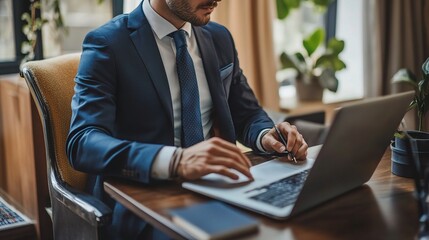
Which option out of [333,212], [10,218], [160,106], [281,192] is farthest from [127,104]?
[10,218]

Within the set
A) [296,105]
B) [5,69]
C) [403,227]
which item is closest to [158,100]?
[403,227]

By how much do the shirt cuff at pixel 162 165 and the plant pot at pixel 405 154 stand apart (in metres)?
0.55

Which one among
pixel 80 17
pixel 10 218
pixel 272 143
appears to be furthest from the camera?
pixel 80 17

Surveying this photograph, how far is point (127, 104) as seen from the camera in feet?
4.92

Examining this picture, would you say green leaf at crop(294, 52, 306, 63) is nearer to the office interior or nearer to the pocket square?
the office interior

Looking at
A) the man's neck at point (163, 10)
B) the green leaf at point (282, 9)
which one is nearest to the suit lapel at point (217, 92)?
the man's neck at point (163, 10)

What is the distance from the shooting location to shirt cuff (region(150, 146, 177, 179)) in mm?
1205

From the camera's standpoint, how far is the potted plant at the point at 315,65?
3285mm

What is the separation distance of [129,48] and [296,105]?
1.97 metres

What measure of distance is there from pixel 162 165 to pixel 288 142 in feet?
1.20

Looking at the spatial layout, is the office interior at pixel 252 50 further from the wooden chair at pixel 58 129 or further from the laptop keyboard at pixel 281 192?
the laptop keyboard at pixel 281 192

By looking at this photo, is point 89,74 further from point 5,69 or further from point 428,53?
point 428,53

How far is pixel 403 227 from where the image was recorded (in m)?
1.05

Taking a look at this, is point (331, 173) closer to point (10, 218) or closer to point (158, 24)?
point (158, 24)
